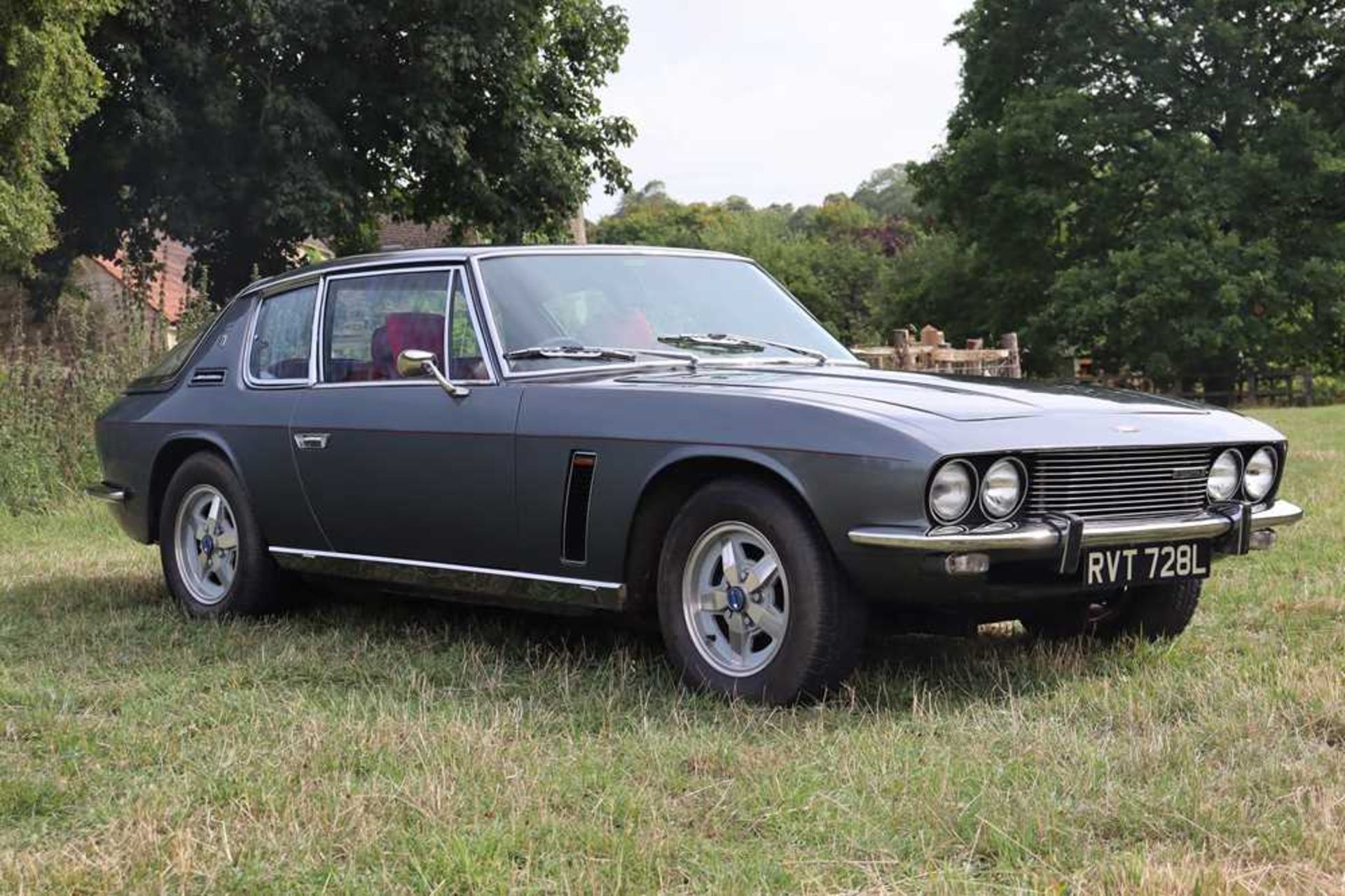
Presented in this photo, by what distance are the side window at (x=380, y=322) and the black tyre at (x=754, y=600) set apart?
1.45 m

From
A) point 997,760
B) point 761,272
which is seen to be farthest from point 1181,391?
point 997,760

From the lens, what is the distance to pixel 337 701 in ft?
16.5

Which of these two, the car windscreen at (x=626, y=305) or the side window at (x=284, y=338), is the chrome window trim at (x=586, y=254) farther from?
the side window at (x=284, y=338)

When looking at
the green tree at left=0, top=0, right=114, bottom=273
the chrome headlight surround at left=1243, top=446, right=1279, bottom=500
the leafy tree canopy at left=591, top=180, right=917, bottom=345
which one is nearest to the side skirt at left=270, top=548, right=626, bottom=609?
the chrome headlight surround at left=1243, top=446, right=1279, bottom=500

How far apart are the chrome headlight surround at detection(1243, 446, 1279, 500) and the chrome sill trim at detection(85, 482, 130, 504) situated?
4.81 meters

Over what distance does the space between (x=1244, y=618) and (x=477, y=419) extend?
3.02m

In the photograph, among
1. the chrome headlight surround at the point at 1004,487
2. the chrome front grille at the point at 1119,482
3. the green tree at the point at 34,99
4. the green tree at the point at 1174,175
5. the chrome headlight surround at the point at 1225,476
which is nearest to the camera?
the chrome headlight surround at the point at 1004,487

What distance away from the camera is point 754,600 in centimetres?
499

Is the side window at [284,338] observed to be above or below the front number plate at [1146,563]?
above

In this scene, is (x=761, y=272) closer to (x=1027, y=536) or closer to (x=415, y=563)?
(x=415, y=563)

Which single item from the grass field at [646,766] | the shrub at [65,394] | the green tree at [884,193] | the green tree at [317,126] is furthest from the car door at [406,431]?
the green tree at [884,193]

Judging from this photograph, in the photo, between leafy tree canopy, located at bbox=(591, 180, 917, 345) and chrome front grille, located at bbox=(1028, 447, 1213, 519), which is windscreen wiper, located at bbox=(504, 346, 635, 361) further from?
leafy tree canopy, located at bbox=(591, 180, 917, 345)

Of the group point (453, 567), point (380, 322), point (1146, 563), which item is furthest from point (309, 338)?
point (1146, 563)

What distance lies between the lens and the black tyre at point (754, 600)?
477 cm
